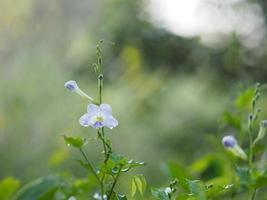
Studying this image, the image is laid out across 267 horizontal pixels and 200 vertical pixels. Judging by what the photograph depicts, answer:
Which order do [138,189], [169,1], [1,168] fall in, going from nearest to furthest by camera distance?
1. [138,189]
2. [169,1]
3. [1,168]

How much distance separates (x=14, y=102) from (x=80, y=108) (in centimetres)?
47

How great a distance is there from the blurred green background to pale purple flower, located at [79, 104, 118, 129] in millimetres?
1838

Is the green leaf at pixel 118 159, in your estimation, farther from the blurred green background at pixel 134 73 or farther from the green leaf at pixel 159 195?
the blurred green background at pixel 134 73

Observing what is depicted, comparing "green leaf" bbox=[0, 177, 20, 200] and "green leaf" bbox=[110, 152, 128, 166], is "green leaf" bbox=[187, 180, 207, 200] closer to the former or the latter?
"green leaf" bbox=[110, 152, 128, 166]

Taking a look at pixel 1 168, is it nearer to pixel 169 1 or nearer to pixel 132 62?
pixel 132 62

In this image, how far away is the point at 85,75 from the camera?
377 centimetres

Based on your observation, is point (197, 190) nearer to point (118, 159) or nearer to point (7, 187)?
point (118, 159)

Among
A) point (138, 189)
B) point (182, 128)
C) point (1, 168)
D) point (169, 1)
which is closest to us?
point (138, 189)

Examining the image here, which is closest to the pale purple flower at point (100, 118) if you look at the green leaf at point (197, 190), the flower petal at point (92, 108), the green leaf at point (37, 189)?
the flower petal at point (92, 108)

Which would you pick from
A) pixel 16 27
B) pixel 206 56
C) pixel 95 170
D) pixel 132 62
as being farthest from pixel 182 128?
pixel 95 170

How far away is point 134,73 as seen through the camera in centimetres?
372

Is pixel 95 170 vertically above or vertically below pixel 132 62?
below

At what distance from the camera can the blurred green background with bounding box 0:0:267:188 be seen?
2.71 metres

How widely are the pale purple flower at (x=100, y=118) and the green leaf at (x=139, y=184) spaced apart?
0.08 metres
